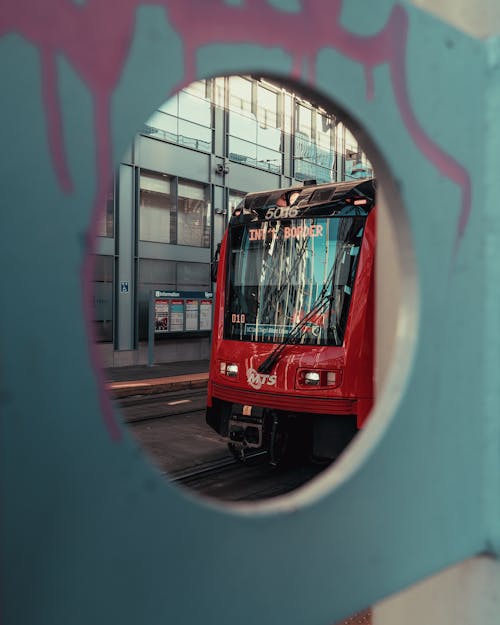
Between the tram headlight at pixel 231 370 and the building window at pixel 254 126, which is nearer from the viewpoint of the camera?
the tram headlight at pixel 231 370

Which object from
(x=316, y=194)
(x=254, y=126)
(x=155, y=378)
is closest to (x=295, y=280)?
(x=316, y=194)

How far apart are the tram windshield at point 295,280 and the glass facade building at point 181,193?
9146 mm

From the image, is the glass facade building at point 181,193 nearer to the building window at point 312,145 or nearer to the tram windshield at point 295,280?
the building window at point 312,145

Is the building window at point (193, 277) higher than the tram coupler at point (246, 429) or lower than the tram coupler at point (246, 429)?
higher

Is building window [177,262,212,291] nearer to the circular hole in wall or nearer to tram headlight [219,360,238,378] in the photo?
A: the circular hole in wall

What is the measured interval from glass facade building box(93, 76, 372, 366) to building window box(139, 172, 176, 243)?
3 cm

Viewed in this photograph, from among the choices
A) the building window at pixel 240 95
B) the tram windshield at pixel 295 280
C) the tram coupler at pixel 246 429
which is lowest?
the tram coupler at pixel 246 429

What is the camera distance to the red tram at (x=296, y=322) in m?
6.27

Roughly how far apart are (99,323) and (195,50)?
594 inches

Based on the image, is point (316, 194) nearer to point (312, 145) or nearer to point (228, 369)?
point (228, 369)

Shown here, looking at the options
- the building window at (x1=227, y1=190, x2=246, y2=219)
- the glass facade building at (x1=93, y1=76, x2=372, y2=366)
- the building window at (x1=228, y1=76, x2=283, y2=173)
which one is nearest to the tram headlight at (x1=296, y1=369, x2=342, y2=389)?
the glass facade building at (x1=93, y1=76, x2=372, y2=366)

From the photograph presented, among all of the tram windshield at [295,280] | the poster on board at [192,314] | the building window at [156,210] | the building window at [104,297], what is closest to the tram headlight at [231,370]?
the tram windshield at [295,280]

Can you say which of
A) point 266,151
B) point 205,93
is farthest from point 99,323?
point 266,151

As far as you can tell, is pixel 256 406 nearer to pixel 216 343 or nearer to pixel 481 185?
pixel 216 343
